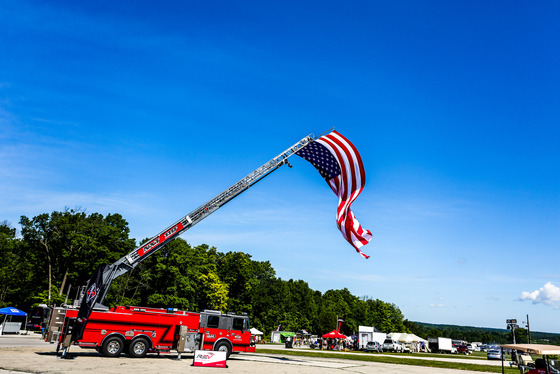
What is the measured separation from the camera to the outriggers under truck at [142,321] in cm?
1950

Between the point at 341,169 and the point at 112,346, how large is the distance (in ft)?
53.2

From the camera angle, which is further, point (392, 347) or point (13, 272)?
point (392, 347)

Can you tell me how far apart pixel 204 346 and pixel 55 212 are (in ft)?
137

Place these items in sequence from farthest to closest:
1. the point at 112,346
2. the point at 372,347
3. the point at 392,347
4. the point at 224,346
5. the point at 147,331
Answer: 1. the point at 392,347
2. the point at 372,347
3. the point at 224,346
4. the point at 147,331
5. the point at 112,346

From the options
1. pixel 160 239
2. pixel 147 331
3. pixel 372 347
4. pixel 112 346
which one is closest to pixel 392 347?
pixel 372 347

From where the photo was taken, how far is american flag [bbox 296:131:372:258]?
23062mm

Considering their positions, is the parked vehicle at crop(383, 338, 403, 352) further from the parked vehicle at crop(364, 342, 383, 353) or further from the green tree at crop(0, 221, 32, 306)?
the green tree at crop(0, 221, 32, 306)

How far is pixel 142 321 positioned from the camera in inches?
833

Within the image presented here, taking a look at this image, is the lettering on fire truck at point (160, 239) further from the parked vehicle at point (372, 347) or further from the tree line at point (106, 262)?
the parked vehicle at point (372, 347)

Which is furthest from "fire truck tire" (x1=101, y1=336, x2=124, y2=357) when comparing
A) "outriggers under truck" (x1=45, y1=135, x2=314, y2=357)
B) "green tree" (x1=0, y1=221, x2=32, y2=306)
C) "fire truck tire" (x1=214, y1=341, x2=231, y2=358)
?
"green tree" (x1=0, y1=221, x2=32, y2=306)

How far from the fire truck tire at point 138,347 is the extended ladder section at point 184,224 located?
3.07 metres

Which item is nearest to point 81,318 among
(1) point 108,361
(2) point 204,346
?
(1) point 108,361

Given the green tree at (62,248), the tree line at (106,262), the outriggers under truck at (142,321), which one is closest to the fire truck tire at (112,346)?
the outriggers under truck at (142,321)

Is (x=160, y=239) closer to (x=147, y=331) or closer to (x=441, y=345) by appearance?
(x=147, y=331)
